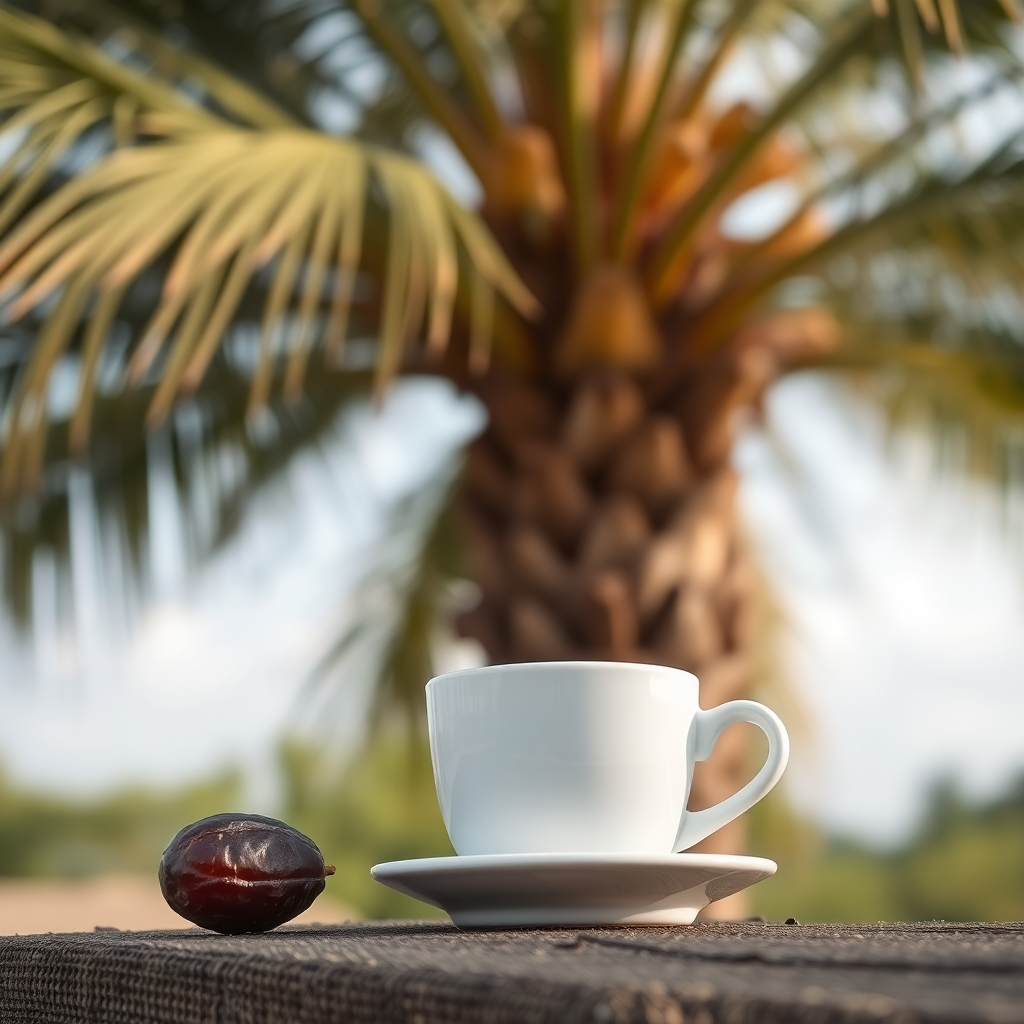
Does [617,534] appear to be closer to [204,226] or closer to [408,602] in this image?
[204,226]

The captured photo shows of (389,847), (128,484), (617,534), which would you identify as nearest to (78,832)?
(389,847)

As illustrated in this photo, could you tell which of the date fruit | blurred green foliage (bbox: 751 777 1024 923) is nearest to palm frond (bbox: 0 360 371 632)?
the date fruit

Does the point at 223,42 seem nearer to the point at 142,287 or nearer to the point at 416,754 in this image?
the point at 142,287

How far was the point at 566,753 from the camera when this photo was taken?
567 mm

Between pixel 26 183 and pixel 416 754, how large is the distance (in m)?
2.48

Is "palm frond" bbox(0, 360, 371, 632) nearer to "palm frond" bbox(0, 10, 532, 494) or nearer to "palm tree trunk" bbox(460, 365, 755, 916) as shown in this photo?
"palm tree trunk" bbox(460, 365, 755, 916)

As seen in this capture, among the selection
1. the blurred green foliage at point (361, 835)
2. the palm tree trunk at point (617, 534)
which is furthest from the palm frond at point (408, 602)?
the blurred green foliage at point (361, 835)

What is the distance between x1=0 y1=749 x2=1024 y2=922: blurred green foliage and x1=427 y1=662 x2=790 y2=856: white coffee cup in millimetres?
11635

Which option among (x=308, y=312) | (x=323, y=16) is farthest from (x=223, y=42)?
(x=308, y=312)

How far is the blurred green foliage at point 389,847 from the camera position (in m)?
13.3

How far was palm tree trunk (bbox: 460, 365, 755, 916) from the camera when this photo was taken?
2.04 metres

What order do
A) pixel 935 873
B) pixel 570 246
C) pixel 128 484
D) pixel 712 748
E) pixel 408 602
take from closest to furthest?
pixel 712 748 < pixel 570 246 < pixel 128 484 < pixel 408 602 < pixel 935 873

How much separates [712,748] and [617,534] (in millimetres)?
1426

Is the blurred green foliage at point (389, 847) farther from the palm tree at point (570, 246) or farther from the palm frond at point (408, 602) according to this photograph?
the palm tree at point (570, 246)
